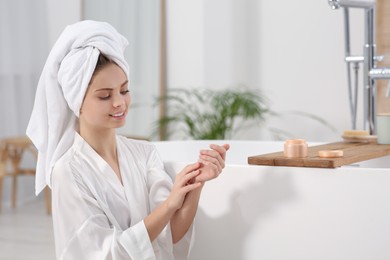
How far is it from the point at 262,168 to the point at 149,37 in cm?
343

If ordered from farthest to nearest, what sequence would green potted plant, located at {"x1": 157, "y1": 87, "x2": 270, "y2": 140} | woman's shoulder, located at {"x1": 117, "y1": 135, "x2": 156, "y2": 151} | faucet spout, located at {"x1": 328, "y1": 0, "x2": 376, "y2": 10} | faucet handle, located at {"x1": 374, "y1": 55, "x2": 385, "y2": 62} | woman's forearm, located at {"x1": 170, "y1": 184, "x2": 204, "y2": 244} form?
green potted plant, located at {"x1": 157, "y1": 87, "x2": 270, "y2": 140} → faucet handle, located at {"x1": 374, "y1": 55, "x2": 385, "y2": 62} → faucet spout, located at {"x1": 328, "y1": 0, "x2": 376, "y2": 10} → woman's shoulder, located at {"x1": 117, "y1": 135, "x2": 156, "y2": 151} → woman's forearm, located at {"x1": 170, "y1": 184, "x2": 204, "y2": 244}

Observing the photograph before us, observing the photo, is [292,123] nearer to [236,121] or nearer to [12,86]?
[236,121]

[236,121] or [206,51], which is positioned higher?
[206,51]

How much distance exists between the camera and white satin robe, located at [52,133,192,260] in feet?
6.10

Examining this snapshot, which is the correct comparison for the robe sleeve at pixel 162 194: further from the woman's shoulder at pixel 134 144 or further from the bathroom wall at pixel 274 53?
the bathroom wall at pixel 274 53

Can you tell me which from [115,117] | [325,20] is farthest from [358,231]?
[325,20]

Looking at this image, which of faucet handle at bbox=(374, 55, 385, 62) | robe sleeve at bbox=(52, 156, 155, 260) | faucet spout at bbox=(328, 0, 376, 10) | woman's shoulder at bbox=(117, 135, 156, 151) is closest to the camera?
robe sleeve at bbox=(52, 156, 155, 260)

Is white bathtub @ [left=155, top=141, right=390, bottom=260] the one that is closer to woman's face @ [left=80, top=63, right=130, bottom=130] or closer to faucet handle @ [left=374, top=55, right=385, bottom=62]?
woman's face @ [left=80, top=63, right=130, bottom=130]

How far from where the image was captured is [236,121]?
520 cm

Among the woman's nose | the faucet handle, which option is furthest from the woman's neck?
the faucet handle

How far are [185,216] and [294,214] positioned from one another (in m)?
0.31

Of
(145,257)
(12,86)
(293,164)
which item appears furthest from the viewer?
(12,86)

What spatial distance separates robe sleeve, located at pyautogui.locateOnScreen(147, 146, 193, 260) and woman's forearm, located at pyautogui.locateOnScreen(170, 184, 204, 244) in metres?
0.03

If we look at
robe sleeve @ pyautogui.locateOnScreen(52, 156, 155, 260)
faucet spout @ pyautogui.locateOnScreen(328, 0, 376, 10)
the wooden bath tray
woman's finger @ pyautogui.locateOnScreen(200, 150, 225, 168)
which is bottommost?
robe sleeve @ pyautogui.locateOnScreen(52, 156, 155, 260)
